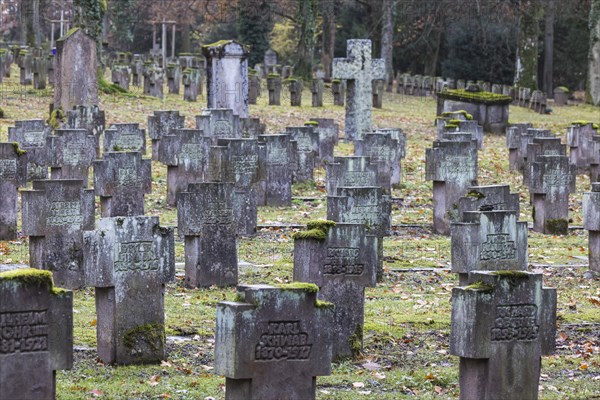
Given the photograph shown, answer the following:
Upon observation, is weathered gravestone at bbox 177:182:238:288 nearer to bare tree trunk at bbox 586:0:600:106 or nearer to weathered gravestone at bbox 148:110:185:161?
weathered gravestone at bbox 148:110:185:161

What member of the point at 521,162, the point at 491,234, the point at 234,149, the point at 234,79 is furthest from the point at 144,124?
the point at 491,234

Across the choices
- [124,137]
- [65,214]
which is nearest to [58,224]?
[65,214]

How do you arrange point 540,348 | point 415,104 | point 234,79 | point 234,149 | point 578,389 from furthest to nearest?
point 415,104 < point 234,79 < point 234,149 < point 578,389 < point 540,348

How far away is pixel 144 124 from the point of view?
3381 centimetres

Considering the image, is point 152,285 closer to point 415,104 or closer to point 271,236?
point 271,236

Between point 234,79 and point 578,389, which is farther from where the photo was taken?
point 234,79

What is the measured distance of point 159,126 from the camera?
27141 mm

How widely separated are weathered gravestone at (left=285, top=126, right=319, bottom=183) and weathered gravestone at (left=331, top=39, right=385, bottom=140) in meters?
7.84

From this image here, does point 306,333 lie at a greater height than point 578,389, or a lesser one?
greater

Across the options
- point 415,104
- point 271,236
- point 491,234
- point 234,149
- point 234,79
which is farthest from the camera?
point 415,104

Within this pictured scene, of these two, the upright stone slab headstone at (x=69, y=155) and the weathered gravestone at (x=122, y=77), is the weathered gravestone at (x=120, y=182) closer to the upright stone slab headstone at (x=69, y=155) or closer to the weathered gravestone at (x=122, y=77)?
the upright stone slab headstone at (x=69, y=155)

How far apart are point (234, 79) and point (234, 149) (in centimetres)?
1198

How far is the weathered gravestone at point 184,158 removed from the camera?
863 inches

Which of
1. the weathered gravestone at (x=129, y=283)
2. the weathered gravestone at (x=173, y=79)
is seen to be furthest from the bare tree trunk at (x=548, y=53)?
the weathered gravestone at (x=129, y=283)
